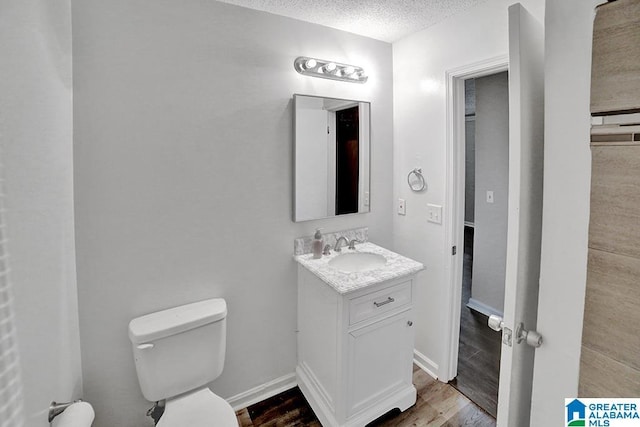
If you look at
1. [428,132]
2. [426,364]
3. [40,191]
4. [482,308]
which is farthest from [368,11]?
[482,308]

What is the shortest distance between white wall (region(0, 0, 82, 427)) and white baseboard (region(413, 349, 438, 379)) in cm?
208

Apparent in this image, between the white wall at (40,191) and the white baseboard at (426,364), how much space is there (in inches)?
82.0

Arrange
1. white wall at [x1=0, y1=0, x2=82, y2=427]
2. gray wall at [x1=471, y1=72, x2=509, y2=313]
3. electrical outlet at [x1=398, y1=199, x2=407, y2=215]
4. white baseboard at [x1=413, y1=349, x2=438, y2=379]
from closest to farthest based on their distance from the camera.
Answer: white wall at [x1=0, y1=0, x2=82, y2=427], white baseboard at [x1=413, y1=349, x2=438, y2=379], electrical outlet at [x1=398, y1=199, x2=407, y2=215], gray wall at [x1=471, y1=72, x2=509, y2=313]

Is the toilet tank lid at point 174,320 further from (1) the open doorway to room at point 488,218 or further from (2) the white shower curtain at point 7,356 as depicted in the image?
(1) the open doorway to room at point 488,218

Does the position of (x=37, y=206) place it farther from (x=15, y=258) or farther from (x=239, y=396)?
(x=239, y=396)

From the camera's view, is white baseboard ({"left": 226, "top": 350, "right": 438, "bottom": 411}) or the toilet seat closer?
the toilet seat

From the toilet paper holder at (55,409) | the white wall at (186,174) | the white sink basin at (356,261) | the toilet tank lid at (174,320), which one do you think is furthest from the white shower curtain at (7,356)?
the white sink basin at (356,261)

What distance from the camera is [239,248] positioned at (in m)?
1.83

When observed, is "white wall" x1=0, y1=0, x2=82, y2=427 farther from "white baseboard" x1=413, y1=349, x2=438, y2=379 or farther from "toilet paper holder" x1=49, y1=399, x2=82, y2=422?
"white baseboard" x1=413, y1=349, x2=438, y2=379

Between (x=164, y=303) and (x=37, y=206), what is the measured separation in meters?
0.88

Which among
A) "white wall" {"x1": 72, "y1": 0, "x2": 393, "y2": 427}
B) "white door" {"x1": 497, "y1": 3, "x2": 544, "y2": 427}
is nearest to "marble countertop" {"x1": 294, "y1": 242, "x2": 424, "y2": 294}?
"white wall" {"x1": 72, "y1": 0, "x2": 393, "y2": 427}

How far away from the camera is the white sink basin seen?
207 cm

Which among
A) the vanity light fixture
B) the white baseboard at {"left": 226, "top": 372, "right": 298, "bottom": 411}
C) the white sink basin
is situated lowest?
the white baseboard at {"left": 226, "top": 372, "right": 298, "bottom": 411}

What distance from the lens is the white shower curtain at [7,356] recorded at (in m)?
0.58
